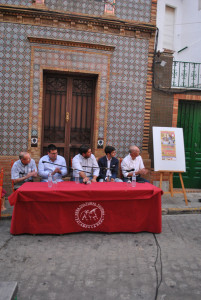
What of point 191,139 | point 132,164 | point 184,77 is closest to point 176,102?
point 184,77

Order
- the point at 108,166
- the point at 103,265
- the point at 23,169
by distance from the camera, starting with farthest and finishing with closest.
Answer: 1. the point at 108,166
2. the point at 23,169
3. the point at 103,265

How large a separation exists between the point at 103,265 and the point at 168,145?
387cm

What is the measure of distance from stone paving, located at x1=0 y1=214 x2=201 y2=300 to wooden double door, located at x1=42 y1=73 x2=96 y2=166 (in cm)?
304

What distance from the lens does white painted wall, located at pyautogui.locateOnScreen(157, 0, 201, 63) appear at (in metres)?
11.1

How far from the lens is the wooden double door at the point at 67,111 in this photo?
7332 mm

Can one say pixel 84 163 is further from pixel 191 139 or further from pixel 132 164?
pixel 191 139

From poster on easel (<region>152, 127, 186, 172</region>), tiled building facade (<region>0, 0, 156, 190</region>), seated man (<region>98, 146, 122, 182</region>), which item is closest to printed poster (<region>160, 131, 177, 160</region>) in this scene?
poster on easel (<region>152, 127, 186, 172</region>)

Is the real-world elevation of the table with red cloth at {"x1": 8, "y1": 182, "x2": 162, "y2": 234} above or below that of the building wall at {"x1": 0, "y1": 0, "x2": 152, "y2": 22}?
below

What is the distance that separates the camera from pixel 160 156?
6625 mm

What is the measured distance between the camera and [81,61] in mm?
7090

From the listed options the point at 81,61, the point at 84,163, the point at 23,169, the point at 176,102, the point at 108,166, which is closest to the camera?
the point at 23,169

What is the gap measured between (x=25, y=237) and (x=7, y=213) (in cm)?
130

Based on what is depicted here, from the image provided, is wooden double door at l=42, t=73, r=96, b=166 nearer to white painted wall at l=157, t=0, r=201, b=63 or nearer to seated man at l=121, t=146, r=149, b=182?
seated man at l=121, t=146, r=149, b=182

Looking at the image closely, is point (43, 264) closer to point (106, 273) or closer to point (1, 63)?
point (106, 273)
